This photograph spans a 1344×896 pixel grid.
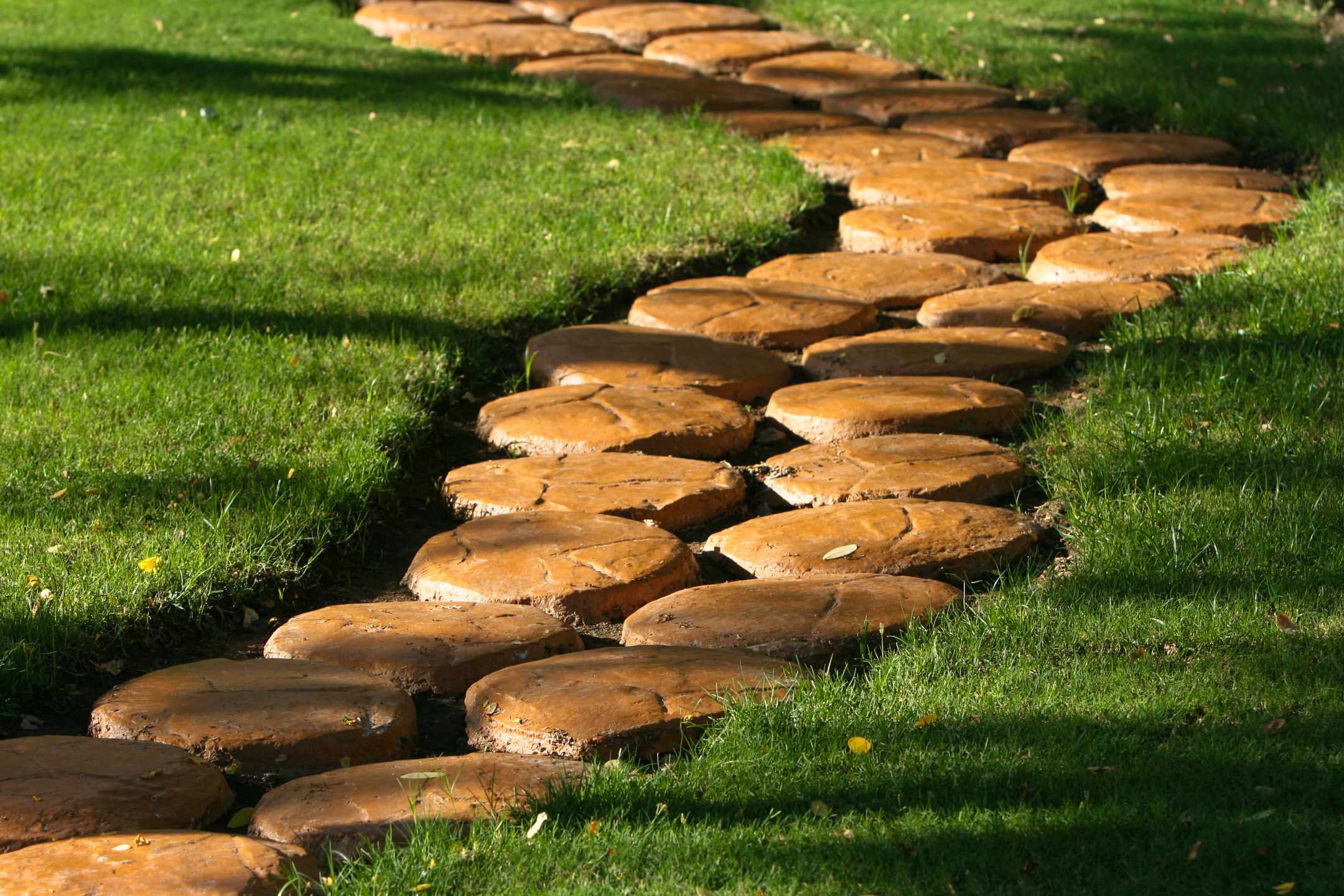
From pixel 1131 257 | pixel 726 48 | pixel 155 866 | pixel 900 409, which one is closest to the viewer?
pixel 155 866

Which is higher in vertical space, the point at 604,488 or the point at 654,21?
the point at 654,21

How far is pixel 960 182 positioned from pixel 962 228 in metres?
0.49

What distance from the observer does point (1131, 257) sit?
412 centimetres

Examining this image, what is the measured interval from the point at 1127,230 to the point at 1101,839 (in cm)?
297

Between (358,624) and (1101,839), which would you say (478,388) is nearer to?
(358,624)

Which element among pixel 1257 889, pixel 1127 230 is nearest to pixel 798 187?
pixel 1127 230

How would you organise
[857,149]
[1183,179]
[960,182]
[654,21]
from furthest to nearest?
[654,21]
[857,149]
[960,182]
[1183,179]

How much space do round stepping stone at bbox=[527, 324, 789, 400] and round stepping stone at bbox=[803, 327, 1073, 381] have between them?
0.14 m

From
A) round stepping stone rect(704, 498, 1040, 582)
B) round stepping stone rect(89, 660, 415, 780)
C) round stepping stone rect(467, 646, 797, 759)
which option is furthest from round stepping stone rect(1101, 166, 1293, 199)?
round stepping stone rect(89, 660, 415, 780)

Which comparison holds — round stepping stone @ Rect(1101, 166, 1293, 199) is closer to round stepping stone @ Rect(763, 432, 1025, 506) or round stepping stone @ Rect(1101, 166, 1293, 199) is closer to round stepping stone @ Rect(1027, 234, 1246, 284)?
round stepping stone @ Rect(1027, 234, 1246, 284)

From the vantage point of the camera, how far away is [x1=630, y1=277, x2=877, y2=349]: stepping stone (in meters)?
3.82

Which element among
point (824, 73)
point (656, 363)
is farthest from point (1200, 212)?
point (824, 73)

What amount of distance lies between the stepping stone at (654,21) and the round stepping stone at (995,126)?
187cm

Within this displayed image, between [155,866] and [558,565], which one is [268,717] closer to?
[155,866]
